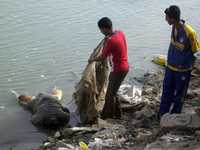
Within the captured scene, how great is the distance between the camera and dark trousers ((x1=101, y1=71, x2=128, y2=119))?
8350mm

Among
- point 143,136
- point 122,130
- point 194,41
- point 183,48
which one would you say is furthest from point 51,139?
point 194,41

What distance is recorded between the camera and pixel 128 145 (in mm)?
7316

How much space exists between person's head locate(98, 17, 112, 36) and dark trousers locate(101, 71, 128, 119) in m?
0.84

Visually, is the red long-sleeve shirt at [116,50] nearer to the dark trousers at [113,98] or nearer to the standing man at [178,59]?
the dark trousers at [113,98]

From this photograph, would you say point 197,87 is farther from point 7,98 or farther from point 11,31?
point 11,31

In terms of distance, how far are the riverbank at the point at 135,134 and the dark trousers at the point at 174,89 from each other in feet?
1.11

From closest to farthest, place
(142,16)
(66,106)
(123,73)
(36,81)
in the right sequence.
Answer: (123,73)
(66,106)
(36,81)
(142,16)

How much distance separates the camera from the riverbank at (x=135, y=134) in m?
6.79

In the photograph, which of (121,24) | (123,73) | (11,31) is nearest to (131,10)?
(121,24)

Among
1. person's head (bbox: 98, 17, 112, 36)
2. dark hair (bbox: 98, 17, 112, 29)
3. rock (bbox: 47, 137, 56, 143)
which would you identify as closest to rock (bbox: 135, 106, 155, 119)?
rock (bbox: 47, 137, 56, 143)

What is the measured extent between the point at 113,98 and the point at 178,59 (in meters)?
1.60

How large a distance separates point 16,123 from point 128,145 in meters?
2.83

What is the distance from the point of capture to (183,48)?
7430mm

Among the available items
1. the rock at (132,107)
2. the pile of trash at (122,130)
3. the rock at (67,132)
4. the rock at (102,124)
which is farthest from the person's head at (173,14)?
the rock at (67,132)
